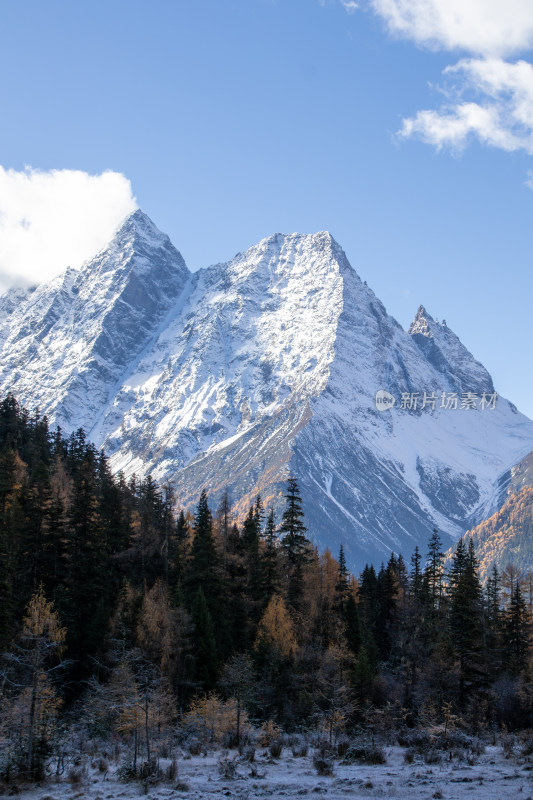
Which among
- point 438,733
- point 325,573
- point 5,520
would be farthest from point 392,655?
point 438,733

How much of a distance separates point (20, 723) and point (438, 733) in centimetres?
1697

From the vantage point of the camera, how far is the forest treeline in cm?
5094

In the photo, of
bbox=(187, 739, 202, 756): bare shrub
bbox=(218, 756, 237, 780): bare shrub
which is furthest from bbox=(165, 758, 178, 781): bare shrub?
bbox=(187, 739, 202, 756): bare shrub

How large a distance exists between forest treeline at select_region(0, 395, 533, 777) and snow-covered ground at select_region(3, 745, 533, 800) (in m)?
15.9

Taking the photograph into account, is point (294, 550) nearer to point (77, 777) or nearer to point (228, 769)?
point (228, 769)

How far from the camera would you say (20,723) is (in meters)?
24.9

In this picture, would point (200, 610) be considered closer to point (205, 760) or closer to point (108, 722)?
point (108, 722)

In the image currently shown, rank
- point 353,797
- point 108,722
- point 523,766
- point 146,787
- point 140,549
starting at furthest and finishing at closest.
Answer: point 140,549, point 108,722, point 523,766, point 146,787, point 353,797

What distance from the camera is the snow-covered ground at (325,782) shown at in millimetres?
19109

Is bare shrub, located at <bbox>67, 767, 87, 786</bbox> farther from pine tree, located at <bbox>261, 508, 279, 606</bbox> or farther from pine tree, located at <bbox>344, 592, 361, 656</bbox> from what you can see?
pine tree, located at <bbox>344, 592, 361, 656</bbox>

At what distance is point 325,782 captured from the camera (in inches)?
813

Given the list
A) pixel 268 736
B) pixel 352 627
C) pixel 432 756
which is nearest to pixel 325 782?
pixel 432 756

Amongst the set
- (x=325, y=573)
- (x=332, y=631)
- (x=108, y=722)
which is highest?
(x=325, y=573)

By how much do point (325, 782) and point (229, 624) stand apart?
47718mm
